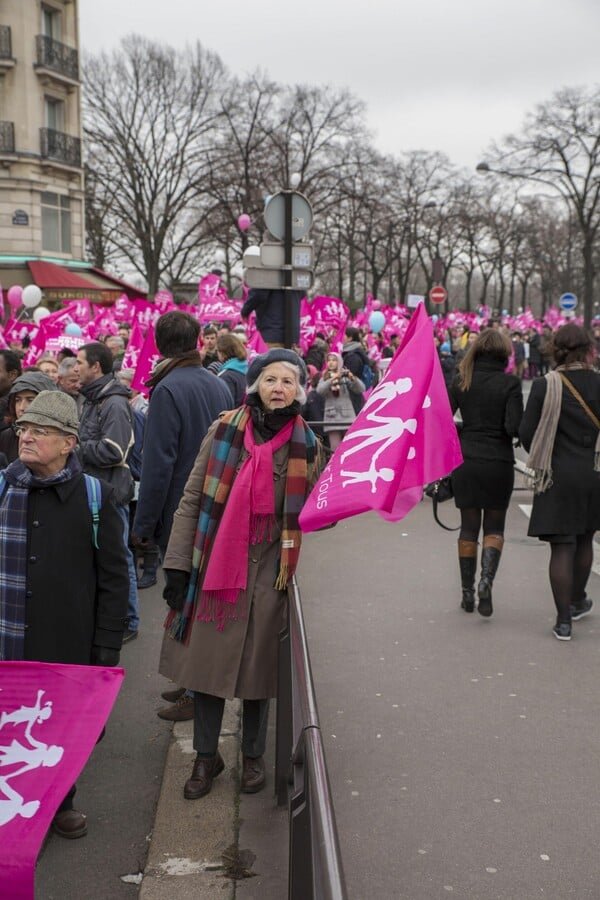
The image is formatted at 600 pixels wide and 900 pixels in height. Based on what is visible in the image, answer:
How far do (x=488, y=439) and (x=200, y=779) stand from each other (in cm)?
326

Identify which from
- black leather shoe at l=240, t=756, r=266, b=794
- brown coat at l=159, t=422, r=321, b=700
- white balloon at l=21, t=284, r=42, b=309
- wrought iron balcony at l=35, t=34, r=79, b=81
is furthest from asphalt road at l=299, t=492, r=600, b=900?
wrought iron balcony at l=35, t=34, r=79, b=81

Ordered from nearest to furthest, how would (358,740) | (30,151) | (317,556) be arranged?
1. (358,740)
2. (317,556)
3. (30,151)

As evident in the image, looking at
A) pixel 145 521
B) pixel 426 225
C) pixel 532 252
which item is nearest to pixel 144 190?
pixel 426 225

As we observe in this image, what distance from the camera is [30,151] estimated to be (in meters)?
37.6

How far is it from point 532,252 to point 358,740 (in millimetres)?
66679

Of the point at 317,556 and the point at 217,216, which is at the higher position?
the point at 217,216

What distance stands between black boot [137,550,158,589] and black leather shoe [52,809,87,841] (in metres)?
3.71

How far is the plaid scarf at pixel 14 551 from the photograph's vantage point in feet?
11.8

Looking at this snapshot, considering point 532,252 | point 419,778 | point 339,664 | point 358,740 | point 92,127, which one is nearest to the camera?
point 419,778

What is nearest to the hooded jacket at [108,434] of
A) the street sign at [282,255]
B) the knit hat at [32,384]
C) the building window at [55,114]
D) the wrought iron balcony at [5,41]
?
the knit hat at [32,384]

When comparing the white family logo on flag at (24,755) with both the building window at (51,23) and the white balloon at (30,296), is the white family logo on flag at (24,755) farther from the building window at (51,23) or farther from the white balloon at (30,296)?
the building window at (51,23)

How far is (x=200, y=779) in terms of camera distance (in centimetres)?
401

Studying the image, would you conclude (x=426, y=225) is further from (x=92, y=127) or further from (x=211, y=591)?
(x=211, y=591)

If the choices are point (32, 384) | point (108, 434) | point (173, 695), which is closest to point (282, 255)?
point (108, 434)
